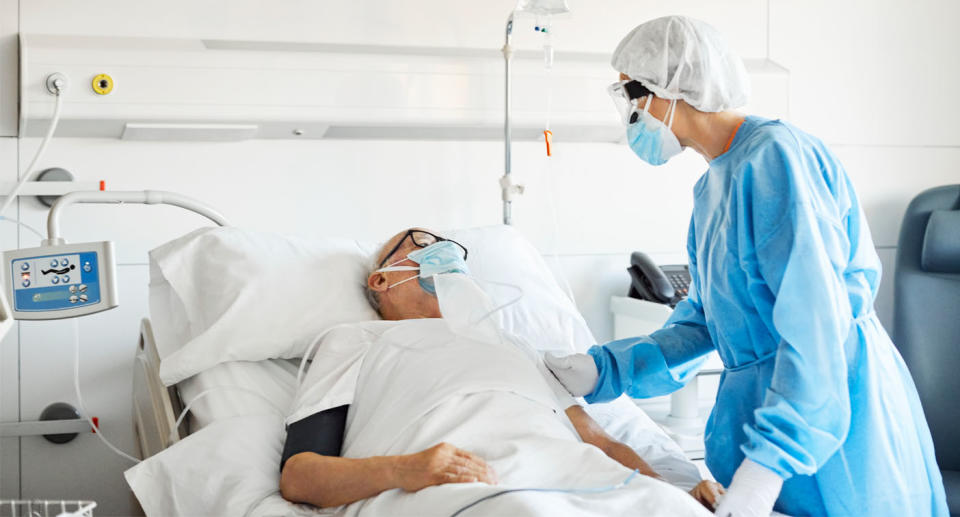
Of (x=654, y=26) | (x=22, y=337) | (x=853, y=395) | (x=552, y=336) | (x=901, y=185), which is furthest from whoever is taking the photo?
(x=901, y=185)

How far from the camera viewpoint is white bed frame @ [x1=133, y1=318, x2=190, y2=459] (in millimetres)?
1796

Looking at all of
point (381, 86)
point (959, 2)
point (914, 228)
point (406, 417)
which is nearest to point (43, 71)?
Answer: point (381, 86)

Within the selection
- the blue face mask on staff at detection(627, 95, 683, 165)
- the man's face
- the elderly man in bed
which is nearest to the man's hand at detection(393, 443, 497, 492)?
the elderly man in bed

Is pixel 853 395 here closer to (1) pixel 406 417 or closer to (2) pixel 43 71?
(1) pixel 406 417

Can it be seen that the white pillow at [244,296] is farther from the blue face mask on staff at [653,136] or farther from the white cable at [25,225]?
the blue face mask on staff at [653,136]

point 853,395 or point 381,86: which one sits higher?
point 381,86

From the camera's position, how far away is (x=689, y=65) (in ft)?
5.18

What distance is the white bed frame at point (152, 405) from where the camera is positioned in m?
1.80

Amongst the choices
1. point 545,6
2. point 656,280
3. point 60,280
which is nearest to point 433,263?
point 60,280

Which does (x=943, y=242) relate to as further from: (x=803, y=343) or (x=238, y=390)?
(x=238, y=390)

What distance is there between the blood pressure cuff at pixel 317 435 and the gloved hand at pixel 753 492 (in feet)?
2.21

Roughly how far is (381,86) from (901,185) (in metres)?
1.93

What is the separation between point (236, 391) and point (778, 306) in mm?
1075

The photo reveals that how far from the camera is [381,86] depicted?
98.9 inches
